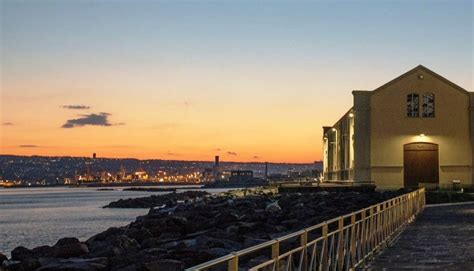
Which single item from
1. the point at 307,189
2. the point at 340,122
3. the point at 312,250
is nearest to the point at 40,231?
the point at 307,189

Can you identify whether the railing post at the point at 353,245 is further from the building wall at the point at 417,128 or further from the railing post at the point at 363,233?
the building wall at the point at 417,128

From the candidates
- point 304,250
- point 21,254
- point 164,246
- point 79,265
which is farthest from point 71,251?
point 304,250

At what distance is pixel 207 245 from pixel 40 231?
3353cm

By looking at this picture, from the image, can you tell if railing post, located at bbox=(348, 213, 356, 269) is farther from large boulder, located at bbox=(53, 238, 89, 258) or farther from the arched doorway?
the arched doorway

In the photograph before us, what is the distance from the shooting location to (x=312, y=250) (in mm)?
8352

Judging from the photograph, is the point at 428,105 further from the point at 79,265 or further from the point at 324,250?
the point at 324,250

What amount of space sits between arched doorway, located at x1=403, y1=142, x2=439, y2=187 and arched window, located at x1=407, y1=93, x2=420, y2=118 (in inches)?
87.0

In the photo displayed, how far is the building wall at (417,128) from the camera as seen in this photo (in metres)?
48.6

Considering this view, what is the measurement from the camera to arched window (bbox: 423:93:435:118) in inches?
1937

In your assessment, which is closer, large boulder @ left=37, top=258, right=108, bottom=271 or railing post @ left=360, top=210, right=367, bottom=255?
railing post @ left=360, top=210, right=367, bottom=255

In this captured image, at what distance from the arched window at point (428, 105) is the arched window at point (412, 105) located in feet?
1.66

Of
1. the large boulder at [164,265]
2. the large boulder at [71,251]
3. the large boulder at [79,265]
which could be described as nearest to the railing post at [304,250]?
the large boulder at [164,265]

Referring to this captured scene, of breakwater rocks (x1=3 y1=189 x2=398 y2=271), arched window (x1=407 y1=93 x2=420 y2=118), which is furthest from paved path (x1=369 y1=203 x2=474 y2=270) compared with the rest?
arched window (x1=407 y1=93 x2=420 y2=118)

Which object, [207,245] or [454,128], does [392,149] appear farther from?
[207,245]
